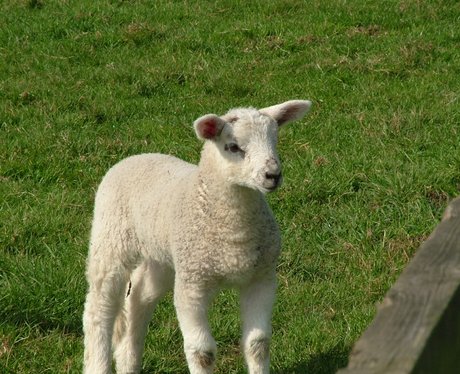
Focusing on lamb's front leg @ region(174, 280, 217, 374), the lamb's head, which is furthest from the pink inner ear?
lamb's front leg @ region(174, 280, 217, 374)

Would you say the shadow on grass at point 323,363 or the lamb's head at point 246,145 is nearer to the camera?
the lamb's head at point 246,145

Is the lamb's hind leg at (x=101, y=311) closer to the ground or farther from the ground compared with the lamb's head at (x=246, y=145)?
→ closer to the ground

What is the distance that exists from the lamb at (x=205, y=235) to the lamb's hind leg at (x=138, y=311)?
101mm

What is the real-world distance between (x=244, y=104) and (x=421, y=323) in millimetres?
6806

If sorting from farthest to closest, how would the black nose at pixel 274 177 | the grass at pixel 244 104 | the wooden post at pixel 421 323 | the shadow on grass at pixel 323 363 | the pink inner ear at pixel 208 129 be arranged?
1. the grass at pixel 244 104
2. the shadow on grass at pixel 323 363
3. the pink inner ear at pixel 208 129
4. the black nose at pixel 274 177
5. the wooden post at pixel 421 323

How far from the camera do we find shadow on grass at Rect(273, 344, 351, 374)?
484 cm

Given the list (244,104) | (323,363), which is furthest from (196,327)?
(244,104)

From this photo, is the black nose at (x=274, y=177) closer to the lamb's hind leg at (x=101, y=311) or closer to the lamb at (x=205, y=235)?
the lamb at (x=205, y=235)

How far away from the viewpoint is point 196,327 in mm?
4320

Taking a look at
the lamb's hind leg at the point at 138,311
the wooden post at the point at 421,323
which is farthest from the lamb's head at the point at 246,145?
the wooden post at the point at 421,323

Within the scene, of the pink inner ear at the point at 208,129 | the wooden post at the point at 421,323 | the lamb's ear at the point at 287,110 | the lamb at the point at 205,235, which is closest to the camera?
the wooden post at the point at 421,323

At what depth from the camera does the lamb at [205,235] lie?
430 cm

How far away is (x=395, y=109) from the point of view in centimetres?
814

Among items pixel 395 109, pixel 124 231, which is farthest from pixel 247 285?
pixel 395 109
